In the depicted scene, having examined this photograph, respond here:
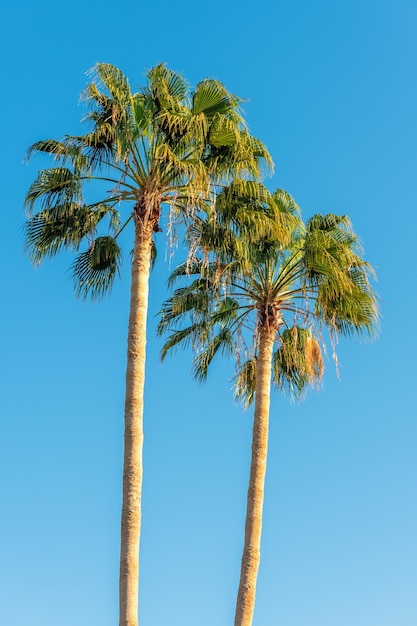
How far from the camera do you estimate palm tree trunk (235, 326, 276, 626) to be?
20203 mm

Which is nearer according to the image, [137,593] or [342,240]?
[137,593]

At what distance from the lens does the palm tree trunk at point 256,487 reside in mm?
20203

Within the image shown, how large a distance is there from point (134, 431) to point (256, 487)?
409 centimetres

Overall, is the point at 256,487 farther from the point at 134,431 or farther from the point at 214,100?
the point at 214,100

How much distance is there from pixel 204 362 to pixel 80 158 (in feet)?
22.7

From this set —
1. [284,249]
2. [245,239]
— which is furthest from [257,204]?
[284,249]

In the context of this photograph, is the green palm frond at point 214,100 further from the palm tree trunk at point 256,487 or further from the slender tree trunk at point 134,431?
the palm tree trunk at point 256,487

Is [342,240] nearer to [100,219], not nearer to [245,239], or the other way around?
[245,239]

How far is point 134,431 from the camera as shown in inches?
709

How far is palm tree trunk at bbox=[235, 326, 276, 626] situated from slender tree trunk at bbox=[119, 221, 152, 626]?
3720 mm

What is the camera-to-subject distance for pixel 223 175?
20.0 meters

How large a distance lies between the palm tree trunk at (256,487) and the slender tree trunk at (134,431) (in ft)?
12.2

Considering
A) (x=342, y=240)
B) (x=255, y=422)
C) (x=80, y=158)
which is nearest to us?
(x=80, y=158)

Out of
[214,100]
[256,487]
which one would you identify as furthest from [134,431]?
[214,100]
